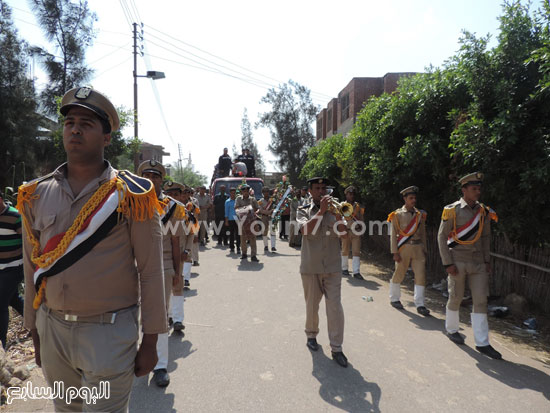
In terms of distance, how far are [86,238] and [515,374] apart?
14.5 feet

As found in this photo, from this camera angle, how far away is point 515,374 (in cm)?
394

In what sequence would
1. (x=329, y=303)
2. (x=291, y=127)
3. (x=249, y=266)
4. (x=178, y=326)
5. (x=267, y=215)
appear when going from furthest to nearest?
(x=291, y=127) < (x=267, y=215) < (x=249, y=266) < (x=178, y=326) < (x=329, y=303)

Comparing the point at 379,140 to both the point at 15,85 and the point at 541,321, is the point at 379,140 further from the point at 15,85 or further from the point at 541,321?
the point at 15,85

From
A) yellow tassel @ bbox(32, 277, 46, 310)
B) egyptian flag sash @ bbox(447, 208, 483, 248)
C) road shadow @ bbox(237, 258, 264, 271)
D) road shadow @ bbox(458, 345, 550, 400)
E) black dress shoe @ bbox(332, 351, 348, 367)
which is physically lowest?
road shadow @ bbox(458, 345, 550, 400)

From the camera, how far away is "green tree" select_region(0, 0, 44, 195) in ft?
63.9

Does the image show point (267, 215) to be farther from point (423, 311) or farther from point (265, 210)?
point (423, 311)

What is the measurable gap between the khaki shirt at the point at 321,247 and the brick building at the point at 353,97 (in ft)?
55.3

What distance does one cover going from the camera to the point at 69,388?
194cm

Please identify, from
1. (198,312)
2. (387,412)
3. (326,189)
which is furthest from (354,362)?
(198,312)

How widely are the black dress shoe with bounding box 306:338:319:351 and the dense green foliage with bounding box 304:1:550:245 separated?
3.41 m

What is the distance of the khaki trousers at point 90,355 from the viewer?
183 centimetres

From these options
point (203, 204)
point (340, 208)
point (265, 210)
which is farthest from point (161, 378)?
point (203, 204)

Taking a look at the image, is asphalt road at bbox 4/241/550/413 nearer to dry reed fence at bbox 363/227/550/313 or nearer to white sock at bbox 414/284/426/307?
white sock at bbox 414/284/426/307

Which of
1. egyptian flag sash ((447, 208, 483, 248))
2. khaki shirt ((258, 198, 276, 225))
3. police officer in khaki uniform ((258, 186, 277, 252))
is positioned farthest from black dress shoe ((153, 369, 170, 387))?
police officer in khaki uniform ((258, 186, 277, 252))
